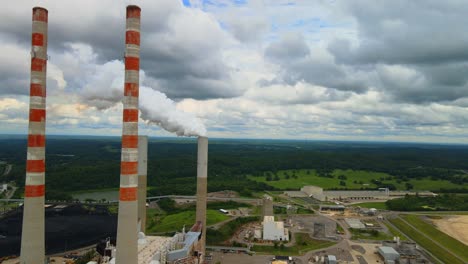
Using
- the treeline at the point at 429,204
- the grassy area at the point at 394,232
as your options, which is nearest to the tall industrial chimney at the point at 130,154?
the grassy area at the point at 394,232

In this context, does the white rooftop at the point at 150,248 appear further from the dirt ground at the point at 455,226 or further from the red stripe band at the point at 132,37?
the dirt ground at the point at 455,226

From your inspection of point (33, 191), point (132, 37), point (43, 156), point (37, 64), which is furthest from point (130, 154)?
point (37, 64)

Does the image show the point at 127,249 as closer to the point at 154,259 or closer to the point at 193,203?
the point at 154,259

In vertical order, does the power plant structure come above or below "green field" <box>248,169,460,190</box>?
above

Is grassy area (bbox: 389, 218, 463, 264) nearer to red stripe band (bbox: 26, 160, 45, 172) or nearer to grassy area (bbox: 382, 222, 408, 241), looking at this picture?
grassy area (bbox: 382, 222, 408, 241)

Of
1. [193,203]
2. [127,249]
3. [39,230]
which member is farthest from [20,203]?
A: [127,249]

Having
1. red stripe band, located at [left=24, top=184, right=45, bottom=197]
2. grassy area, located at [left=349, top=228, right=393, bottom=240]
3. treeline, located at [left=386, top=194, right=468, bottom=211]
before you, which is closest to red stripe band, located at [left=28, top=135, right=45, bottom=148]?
red stripe band, located at [left=24, top=184, right=45, bottom=197]
